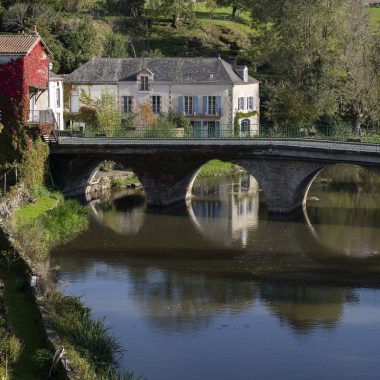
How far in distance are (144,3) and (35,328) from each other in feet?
241

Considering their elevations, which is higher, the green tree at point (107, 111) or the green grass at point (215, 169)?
the green tree at point (107, 111)

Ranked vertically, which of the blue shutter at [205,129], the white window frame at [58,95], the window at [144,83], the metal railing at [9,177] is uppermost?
the window at [144,83]

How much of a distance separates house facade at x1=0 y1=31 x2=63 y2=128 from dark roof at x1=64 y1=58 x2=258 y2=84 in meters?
14.7

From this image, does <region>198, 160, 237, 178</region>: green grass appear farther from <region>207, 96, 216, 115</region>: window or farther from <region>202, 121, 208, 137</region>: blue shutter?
<region>207, 96, 216, 115</region>: window

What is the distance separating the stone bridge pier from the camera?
1945 inches

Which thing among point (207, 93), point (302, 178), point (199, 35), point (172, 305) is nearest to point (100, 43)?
point (199, 35)

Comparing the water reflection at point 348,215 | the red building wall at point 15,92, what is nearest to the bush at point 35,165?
the red building wall at point 15,92

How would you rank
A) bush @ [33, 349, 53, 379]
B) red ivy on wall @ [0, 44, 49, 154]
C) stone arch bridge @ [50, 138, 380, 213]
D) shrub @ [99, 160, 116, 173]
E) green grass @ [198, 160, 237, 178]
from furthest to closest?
green grass @ [198, 160, 237, 178]
shrub @ [99, 160, 116, 173]
red ivy on wall @ [0, 44, 49, 154]
stone arch bridge @ [50, 138, 380, 213]
bush @ [33, 349, 53, 379]

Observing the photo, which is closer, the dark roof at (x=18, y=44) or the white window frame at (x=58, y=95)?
the dark roof at (x=18, y=44)

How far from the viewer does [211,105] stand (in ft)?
218

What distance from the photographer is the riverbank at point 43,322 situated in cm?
2205

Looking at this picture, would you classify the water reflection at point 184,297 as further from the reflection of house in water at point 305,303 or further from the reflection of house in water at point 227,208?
the reflection of house in water at point 227,208

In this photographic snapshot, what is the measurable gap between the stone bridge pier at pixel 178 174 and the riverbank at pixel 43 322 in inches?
491

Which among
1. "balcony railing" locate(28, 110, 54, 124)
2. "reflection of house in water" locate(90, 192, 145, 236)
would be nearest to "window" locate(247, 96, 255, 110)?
"reflection of house in water" locate(90, 192, 145, 236)
